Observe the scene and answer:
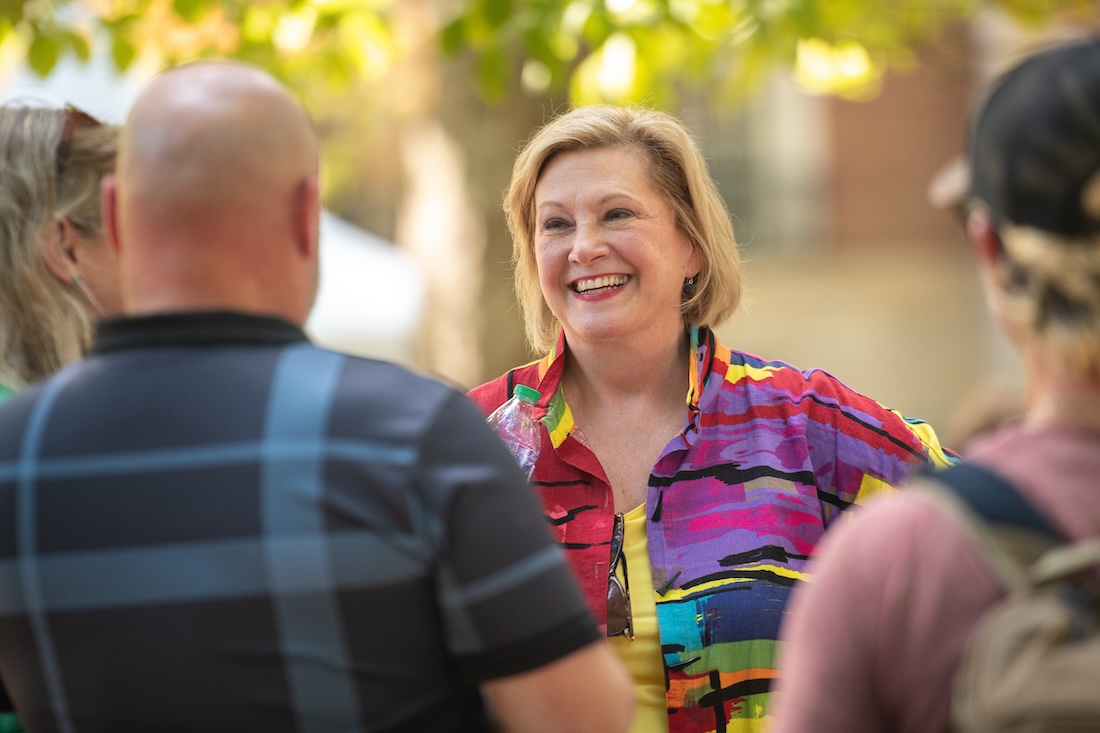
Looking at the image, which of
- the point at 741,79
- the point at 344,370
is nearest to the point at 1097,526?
the point at 344,370

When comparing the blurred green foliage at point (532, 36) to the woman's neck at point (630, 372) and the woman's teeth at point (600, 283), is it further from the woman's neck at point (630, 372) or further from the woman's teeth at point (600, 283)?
the woman's neck at point (630, 372)

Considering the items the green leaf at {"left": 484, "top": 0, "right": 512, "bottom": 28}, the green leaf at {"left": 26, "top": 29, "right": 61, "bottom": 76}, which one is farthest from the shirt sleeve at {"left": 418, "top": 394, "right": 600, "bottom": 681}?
the green leaf at {"left": 26, "top": 29, "right": 61, "bottom": 76}

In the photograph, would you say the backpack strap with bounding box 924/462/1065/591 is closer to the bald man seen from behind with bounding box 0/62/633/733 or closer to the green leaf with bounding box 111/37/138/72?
the bald man seen from behind with bounding box 0/62/633/733

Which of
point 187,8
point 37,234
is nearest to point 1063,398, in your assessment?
A: point 37,234

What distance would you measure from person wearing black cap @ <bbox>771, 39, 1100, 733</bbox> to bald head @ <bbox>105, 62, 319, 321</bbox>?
2.57 ft

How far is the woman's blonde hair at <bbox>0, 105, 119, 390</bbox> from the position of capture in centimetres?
229

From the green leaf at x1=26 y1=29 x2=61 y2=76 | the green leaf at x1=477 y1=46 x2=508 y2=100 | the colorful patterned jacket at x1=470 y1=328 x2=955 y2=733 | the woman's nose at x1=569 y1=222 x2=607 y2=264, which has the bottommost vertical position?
the colorful patterned jacket at x1=470 y1=328 x2=955 y2=733

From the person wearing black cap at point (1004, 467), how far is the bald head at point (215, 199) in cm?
78

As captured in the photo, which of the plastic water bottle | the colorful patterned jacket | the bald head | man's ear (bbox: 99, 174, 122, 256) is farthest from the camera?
the plastic water bottle

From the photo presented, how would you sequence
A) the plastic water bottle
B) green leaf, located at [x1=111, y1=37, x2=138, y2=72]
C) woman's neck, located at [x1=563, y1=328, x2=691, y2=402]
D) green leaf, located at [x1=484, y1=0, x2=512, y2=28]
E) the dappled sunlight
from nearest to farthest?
the plastic water bottle
woman's neck, located at [x1=563, y1=328, x2=691, y2=402]
green leaf, located at [x1=484, y1=0, x2=512, y2=28]
green leaf, located at [x1=111, y1=37, x2=138, y2=72]
the dappled sunlight

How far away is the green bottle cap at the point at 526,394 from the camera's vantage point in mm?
2848

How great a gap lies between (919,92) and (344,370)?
15.8m

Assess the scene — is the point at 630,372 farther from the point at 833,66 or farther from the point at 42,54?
the point at 833,66

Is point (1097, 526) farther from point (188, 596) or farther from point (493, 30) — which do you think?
point (493, 30)
